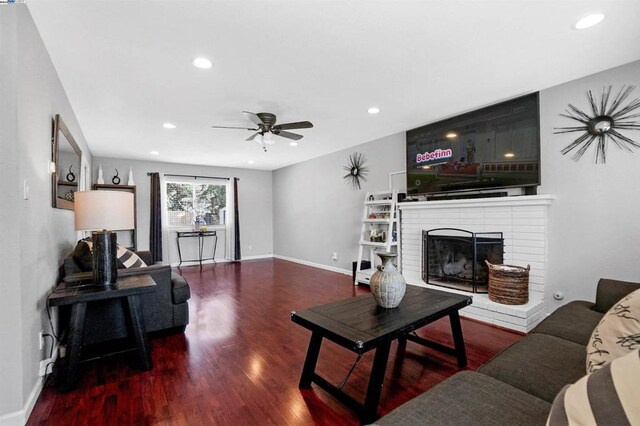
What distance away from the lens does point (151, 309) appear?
2.88 m

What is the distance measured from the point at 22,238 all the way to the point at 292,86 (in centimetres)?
238

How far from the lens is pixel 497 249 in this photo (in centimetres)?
354

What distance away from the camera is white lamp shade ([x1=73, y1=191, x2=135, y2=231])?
7.43 ft

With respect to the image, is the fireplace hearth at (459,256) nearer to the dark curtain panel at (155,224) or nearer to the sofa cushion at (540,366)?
the sofa cushion at (540,366)

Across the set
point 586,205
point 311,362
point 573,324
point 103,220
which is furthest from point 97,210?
point 586,205

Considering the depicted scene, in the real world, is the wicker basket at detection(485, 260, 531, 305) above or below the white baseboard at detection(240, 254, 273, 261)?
above

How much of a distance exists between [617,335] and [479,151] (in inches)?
111

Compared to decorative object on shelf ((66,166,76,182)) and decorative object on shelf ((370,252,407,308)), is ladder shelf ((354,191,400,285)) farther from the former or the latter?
decorative object on shelf ((66,166,76,182))

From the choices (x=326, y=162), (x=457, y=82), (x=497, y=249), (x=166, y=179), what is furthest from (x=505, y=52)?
(x=166, y=179)

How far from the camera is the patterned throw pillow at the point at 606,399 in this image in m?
0.62

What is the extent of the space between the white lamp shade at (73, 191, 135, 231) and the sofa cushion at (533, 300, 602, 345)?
9.97ft

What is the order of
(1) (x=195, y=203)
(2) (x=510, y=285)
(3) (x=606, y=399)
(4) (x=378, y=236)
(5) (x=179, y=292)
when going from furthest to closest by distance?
(1) (x=195, y=203) < (4) (x=378, y=236) < (2) (x=510, y=285) < (5) (x=179, y=292) < (3) (x=606, y=399)

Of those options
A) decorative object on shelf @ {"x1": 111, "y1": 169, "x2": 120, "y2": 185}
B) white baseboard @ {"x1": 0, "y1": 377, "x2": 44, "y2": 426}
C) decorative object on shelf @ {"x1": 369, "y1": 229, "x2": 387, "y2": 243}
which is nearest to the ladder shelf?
decorative object on shelf @ {"x1": 369, "y1": 229, "x2": 387, "y2": 243}

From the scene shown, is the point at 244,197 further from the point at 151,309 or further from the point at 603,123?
the point at 603,123
